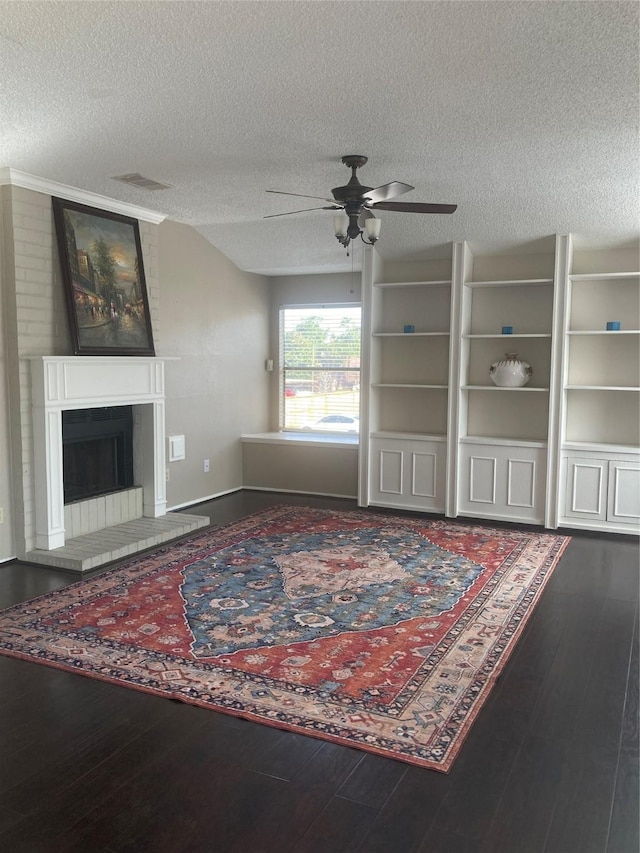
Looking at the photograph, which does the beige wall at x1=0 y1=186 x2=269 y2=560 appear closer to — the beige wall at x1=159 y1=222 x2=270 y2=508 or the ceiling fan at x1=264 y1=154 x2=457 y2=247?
the beige wall at x1=159 y1=222 x2=270 y2=508

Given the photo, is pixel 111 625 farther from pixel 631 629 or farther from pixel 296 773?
pixel 631 629

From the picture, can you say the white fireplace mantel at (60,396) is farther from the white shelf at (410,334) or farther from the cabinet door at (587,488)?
the cabinet door at (587,488)

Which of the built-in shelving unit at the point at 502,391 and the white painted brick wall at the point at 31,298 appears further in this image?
the built-in shelving unit at the point at 502,391

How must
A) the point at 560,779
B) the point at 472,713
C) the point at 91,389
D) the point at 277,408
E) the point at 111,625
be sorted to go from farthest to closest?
the point at 277,408
the point at 91,389
the point at 111,625
the point at 472,713
the point at 560,779

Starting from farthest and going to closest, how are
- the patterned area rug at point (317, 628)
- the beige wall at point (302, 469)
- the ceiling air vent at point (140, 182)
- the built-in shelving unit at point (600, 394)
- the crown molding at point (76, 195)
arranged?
the beige wall at point (302, 469) → the built-in shelving unit at point (600, 394) → the ceiling air vent at point (140, 182) → the crown molding at point (76, 195) → the patterned area rug at point (317, 628)

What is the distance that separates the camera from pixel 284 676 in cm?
308

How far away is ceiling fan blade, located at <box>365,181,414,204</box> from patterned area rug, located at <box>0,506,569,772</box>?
242 centimetres

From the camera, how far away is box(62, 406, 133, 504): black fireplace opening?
204 inches

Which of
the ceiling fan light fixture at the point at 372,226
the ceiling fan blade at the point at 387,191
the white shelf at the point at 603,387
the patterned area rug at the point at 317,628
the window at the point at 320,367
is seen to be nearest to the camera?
the patterned area rug at the point at 317,628

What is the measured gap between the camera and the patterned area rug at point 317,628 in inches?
111

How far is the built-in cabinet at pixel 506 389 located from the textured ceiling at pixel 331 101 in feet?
2.30

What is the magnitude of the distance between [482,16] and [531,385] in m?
4.17

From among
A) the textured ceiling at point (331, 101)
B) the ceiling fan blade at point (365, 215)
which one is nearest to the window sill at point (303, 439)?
the textured ceiling at point (331, 101)

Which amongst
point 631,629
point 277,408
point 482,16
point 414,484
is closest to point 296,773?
point 631,629
